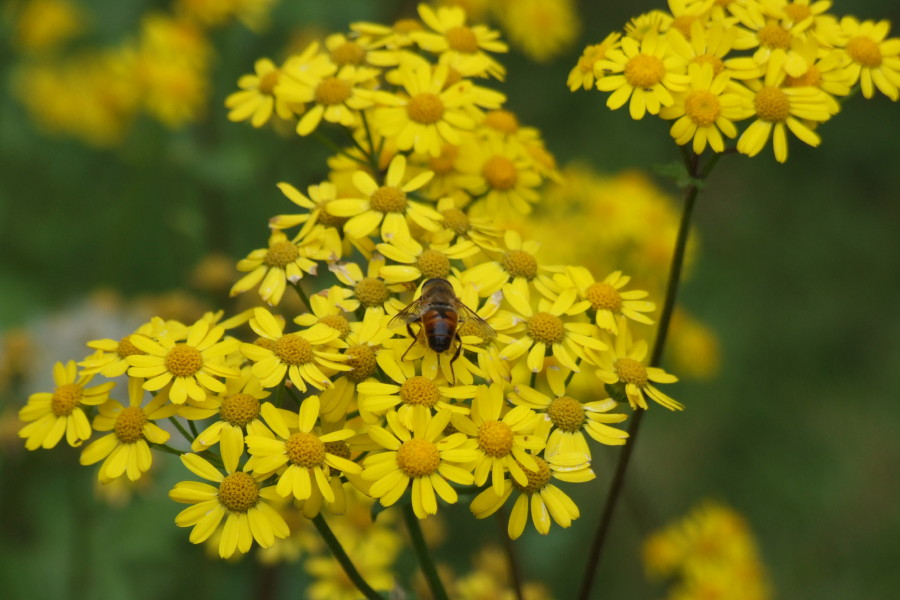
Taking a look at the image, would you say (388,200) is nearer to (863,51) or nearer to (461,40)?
(461,40)

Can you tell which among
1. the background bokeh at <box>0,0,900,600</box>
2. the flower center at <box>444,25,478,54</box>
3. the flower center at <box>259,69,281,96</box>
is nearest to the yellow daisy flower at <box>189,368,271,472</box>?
the flower center at <box>259,69,281,96</box>

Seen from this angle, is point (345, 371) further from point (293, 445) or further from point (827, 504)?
point (827, 504)

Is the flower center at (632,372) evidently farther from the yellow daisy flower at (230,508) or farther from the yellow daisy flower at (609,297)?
the yellow daisy flower at (230,508)

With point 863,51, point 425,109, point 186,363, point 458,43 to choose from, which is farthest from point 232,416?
point 863,51

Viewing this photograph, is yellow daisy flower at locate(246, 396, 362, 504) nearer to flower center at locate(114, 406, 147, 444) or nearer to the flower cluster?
flower center at locate(114, 406, 147, 444)

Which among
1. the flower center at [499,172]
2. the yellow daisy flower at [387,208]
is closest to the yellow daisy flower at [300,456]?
the yellow daisy flower at [387,208]
